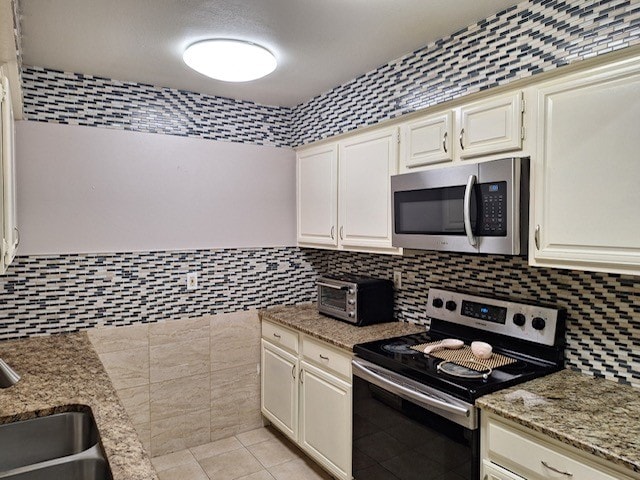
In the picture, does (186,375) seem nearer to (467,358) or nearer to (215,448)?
(215,448)

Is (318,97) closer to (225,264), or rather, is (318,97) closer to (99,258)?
(225,264)

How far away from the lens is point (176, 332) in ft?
9.98

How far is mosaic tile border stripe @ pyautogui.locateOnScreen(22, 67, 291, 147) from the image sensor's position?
2.66m

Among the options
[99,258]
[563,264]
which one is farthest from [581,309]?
[99,258]

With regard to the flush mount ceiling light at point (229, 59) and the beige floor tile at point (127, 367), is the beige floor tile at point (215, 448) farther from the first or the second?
the flush mount ceiling light at point (229, 59)

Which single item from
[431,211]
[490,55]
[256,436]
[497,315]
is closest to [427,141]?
[431,211]

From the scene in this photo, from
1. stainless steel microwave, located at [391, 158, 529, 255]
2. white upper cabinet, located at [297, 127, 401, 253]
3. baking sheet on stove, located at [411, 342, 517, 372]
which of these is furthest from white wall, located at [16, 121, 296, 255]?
baking sheet on stove, located at [411, 342, 517, 372]

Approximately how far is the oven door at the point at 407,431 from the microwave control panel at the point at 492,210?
702 millimetres

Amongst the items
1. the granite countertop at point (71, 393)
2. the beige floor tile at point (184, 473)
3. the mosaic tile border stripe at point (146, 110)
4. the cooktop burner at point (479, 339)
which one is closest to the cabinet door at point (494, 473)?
the cooktop burner at point (479, 339)

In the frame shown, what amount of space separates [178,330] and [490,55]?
251 cm

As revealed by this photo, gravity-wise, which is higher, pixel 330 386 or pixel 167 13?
pixel 167 13

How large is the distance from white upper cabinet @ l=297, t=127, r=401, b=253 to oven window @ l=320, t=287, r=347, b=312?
0.30 metres

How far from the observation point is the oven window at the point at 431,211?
204 centimetres

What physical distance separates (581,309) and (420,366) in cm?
72
